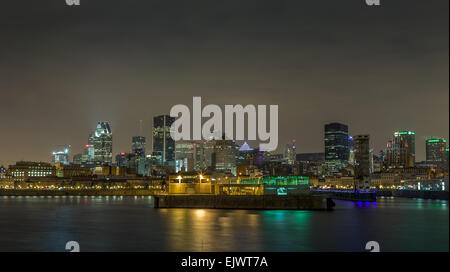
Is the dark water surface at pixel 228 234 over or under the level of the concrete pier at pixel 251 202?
under

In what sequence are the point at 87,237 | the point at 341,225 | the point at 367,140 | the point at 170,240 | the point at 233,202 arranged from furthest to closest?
the point at 367,140 < the point at 233,202 < the point at 341,225 < the point at 87,237 < the point at 170,240

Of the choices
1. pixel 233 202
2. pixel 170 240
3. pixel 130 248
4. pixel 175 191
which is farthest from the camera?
pixel 175 191

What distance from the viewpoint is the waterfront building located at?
571ft

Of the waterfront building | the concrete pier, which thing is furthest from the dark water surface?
the waterfront building

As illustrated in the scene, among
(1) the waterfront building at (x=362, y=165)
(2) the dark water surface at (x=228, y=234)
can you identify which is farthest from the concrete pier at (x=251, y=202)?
(1) the waterfront building at (x=362, y=165)

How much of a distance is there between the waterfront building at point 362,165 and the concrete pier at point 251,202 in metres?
74.4

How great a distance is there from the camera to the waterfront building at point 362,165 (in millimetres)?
174125

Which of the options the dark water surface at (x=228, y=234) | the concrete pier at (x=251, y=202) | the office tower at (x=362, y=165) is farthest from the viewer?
the office tower at (x=362, y=165)

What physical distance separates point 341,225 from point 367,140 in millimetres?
127624

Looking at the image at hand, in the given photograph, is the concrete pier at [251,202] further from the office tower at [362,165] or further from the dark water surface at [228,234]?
the office tower at [362,165]

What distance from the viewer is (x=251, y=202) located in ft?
323
